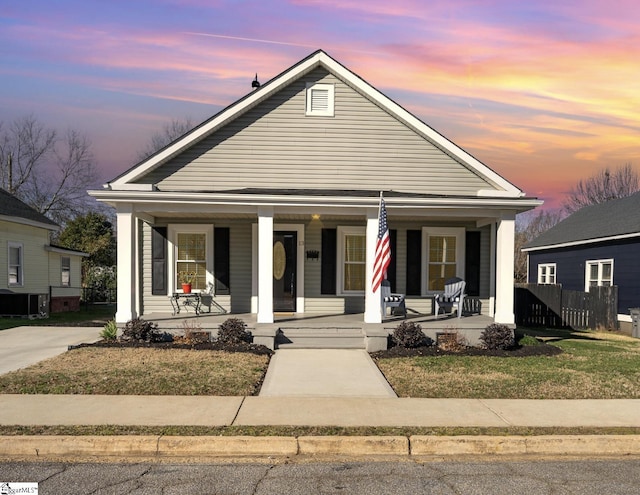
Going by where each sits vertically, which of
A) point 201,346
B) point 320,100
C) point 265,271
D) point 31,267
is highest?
point 320,100

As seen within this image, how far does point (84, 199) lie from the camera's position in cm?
3872

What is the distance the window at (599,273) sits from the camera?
19.2 metres

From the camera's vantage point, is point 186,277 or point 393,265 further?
point 393,265

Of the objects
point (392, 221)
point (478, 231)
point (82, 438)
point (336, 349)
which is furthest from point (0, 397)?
point (478, 231)

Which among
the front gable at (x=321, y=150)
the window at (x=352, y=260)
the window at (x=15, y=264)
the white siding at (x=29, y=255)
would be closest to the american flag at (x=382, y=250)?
the front gable at (x=321, y=150)

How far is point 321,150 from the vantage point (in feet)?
44.8

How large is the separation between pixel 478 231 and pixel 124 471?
1141cm

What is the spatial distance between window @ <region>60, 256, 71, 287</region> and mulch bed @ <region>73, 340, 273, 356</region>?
15.4 m

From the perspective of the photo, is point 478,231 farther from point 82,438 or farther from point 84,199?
point 84,199

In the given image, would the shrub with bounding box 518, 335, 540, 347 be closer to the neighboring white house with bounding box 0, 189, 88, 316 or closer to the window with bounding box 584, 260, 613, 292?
the window with bounding box 584, 260, 613, 292

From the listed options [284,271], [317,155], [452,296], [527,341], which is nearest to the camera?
[527,341]

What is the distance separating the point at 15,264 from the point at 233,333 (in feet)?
46.2

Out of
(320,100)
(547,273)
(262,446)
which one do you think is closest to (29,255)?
(320,100)

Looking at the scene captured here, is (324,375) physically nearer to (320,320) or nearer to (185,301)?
(320,320)
